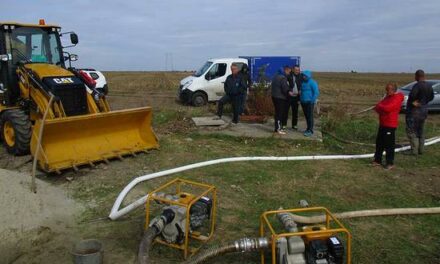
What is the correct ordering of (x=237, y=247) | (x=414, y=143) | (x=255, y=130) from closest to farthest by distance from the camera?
(x=237, y=247) < (x=414, y=143) < (x=255, y=130)

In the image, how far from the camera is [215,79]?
18.0 metres

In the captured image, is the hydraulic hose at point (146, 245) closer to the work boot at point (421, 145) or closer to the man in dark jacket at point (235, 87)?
the work boot at point (421, 145)

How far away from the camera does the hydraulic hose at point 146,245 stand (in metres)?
4.35

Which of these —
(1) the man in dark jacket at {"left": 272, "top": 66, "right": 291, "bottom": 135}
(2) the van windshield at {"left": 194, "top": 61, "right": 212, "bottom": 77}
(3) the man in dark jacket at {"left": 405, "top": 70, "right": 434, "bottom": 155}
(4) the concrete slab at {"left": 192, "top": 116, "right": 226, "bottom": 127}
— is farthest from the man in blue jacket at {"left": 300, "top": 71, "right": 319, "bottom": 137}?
(2) the van windshield at {"left": 194, "top": 61, "right": 212, "bottom": 77}

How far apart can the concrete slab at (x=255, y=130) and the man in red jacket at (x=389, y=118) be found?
2479mm

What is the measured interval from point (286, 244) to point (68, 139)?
5.54 meters

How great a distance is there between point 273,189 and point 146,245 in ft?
10.9

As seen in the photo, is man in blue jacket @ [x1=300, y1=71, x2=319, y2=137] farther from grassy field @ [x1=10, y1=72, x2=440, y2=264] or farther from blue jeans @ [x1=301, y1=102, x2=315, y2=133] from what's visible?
grassy field @ [x1=10, y1=72, x2=440, y2=264]

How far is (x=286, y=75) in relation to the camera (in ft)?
38.7

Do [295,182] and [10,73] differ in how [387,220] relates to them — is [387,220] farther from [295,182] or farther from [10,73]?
[10,73]

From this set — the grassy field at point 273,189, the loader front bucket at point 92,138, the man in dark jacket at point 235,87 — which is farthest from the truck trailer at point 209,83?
the loader front bucket at point 92,138

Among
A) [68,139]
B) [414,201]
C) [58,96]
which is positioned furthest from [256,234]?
[58,96]

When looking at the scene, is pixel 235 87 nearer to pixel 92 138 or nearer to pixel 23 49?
pixel 92 138

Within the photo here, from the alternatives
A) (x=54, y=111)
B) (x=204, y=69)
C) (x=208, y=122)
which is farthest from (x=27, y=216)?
(x=204, y=69)
